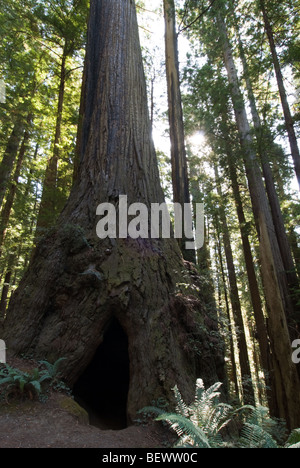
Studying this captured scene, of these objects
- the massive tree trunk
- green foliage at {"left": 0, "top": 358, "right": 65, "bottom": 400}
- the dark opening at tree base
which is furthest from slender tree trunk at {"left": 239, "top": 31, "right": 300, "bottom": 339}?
green foliage at {"left": 0, "top": 358, "right": 65, "bottom": 400}

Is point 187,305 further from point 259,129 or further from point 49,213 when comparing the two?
point 259,129

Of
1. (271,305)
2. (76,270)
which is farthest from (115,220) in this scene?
(271,305)

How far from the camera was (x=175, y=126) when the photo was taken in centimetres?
804

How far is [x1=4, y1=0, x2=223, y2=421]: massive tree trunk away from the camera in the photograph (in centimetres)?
368

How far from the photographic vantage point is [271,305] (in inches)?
308

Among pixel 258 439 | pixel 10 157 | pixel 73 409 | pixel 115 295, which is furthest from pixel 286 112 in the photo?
pixel 10 157

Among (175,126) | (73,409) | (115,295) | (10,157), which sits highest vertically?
(10,157)

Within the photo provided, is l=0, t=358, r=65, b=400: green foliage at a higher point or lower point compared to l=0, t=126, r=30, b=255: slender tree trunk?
lower

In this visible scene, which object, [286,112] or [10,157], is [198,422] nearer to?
[286,112]

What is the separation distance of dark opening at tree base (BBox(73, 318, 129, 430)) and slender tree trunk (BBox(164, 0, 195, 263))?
260 centimetres

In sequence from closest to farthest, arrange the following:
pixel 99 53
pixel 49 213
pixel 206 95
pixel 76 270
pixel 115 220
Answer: pixel 76 270, pixel 115 220, pixel 99 53, pixel 49 213, pixel 206 95

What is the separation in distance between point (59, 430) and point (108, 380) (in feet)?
9.97

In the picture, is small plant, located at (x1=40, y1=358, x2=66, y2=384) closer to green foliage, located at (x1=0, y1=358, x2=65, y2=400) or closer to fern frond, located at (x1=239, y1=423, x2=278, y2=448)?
green foliage, located at (x1=0, y1=358, x2=65, y2=400)
